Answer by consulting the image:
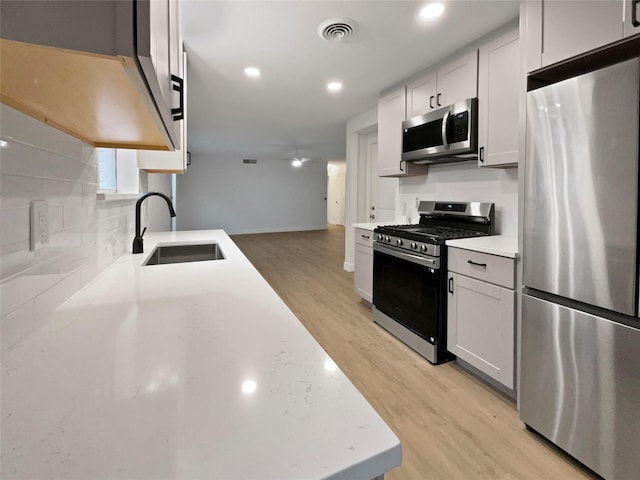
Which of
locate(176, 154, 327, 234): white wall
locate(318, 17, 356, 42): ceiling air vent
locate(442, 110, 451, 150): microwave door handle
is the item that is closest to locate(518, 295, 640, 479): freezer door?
locate(442, 110, 451, 150): microwave door handle

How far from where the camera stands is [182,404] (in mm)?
482

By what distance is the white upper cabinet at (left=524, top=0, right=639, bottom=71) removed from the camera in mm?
1249

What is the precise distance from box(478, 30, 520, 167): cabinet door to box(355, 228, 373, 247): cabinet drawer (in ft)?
4.12

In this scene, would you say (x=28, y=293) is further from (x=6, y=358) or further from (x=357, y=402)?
(x=357, y=402)

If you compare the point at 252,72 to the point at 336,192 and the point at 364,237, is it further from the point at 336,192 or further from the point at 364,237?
the point at 336,192

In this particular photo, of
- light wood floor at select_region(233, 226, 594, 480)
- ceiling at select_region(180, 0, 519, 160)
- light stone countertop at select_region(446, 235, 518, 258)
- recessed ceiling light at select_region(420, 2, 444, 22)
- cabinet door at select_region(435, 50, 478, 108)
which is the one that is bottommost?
light wood floor at select_region(233, 226, 594, 480)

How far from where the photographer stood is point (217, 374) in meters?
0.57

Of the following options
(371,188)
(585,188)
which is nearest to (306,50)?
(585,188)

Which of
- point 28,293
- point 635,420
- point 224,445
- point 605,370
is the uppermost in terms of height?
point 28,293

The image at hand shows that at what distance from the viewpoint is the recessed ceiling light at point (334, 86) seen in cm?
333

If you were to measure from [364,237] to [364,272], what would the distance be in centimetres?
37

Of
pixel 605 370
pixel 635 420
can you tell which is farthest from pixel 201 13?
pixel 635 420

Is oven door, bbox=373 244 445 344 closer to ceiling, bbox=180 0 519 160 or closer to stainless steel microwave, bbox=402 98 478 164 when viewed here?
stainless steel microwave, bbox=402 98 478 164

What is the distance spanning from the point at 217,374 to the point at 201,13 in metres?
2.36
